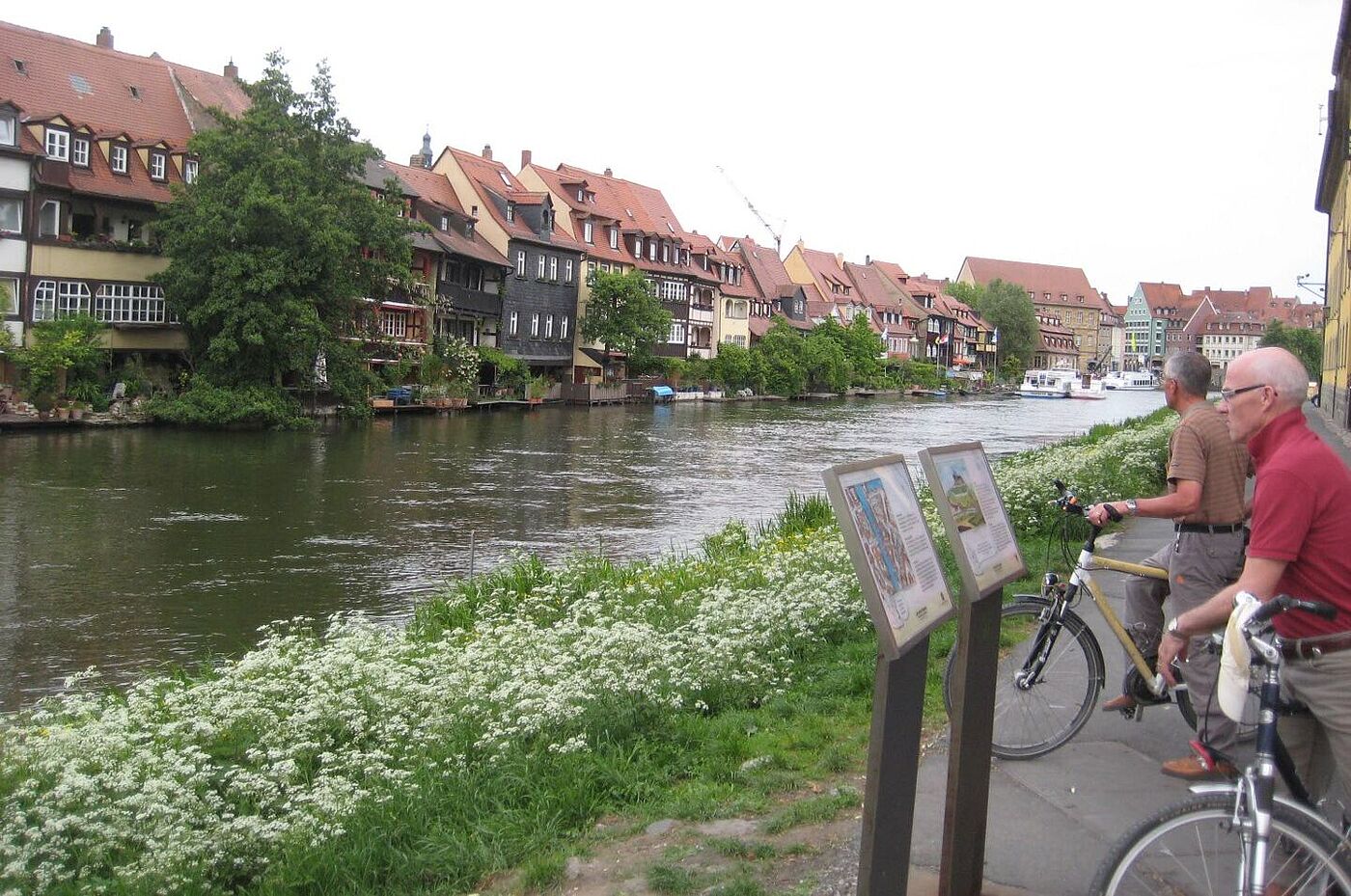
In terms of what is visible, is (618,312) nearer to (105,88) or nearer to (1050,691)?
(105,88)

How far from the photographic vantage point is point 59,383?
42.3 meters

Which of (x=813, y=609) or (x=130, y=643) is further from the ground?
(x=813, y=609)

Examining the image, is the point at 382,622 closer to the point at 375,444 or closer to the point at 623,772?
the point at 623,772

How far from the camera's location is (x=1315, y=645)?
4.20m

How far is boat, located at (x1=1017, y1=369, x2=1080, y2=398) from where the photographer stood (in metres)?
130

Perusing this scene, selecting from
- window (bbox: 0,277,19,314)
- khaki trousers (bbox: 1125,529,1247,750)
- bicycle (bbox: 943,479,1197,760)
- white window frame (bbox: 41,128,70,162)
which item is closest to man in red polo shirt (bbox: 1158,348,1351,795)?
khaki trousers (bbox: 1125,529,1247,750)

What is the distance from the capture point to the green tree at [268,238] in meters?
44.5

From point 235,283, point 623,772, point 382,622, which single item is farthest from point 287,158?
point 623,772

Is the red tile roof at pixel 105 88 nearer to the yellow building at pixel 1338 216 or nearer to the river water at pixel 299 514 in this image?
the river water at pixel 299 514

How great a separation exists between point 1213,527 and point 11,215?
151 feet

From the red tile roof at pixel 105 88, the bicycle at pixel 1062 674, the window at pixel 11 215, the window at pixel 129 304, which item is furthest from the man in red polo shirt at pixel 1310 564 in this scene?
the red tile roof at pixel 105 88

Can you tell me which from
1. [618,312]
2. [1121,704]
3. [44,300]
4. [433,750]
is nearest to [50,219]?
[44,300]

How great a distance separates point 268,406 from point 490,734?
3952 centimetres

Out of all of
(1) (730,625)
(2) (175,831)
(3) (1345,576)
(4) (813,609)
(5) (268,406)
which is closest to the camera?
(3) (1345,576)
